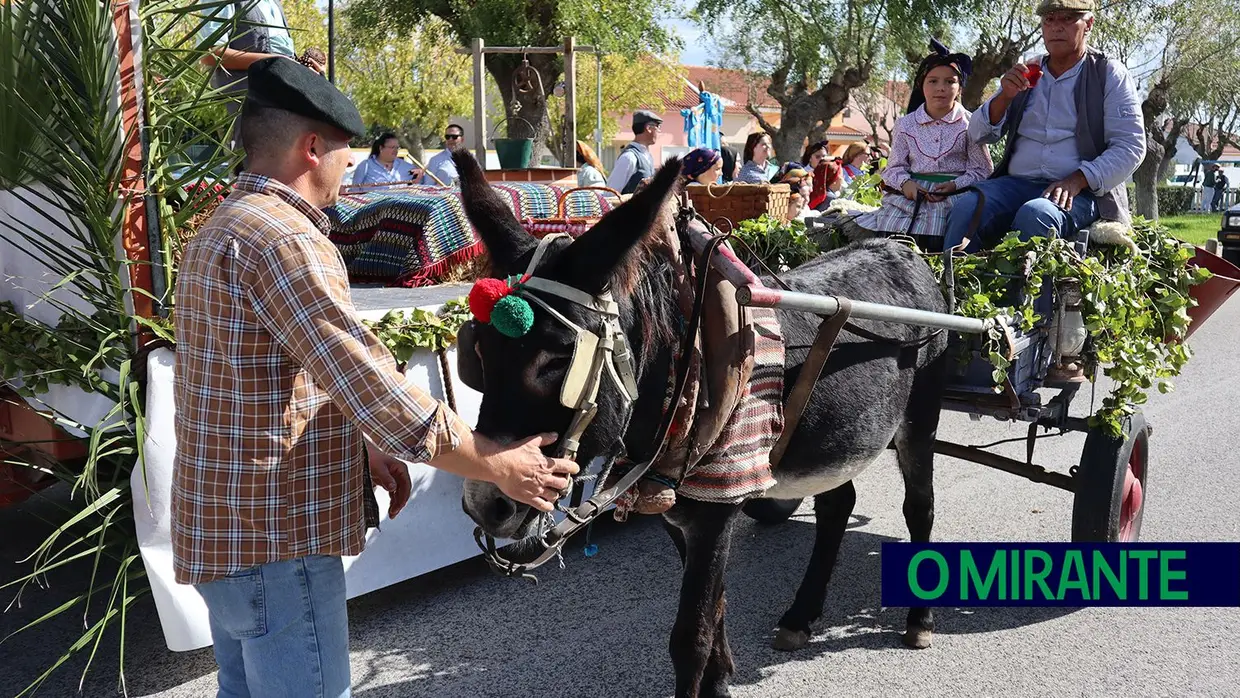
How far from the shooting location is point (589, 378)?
228 centimetres

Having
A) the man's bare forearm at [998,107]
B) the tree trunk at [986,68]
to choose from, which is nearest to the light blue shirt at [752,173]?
the man's bare forearm at [998,107]

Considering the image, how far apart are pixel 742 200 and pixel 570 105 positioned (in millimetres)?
3625

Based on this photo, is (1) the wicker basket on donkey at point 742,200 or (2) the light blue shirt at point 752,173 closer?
(1) the wicker basket on donkey at point 742,200

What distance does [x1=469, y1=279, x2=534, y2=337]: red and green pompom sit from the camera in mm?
2195

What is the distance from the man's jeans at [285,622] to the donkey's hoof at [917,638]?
2.49m

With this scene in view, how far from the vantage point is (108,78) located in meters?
3.14

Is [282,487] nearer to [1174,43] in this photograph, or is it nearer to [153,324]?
A: [153,324]

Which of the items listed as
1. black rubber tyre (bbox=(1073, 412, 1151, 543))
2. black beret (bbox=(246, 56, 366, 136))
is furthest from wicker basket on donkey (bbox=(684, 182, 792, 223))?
black beret (bbox=(246, 56, 366, 136))

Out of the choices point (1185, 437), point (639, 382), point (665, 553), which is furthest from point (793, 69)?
point (639, 382)

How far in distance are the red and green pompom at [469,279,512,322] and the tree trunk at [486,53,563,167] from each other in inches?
428

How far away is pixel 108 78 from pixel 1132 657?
13.7 ft

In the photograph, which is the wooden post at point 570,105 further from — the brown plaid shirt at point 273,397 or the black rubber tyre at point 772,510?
the brown plaid shirt at point 273,397

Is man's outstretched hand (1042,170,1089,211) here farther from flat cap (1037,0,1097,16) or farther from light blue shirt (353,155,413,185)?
light blue shirt (353,155,413,185)

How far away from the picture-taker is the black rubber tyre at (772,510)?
198 inches
